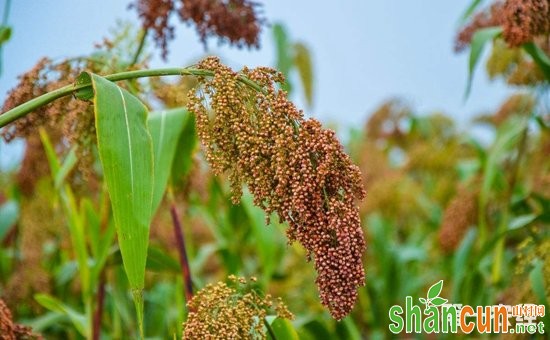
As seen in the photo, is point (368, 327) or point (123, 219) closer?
point (123, 219)

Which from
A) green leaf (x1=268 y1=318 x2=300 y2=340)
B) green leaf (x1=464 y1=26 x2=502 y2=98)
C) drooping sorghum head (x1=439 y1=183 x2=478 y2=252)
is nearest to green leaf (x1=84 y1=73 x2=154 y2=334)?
green leaf (x1=268 y1=318 x2=300 y2=340)

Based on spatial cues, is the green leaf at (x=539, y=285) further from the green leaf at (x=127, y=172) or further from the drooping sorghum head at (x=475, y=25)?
the green leaf at (x=127, y=172)

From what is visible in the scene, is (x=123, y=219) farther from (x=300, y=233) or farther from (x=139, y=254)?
(x=300, y=233)

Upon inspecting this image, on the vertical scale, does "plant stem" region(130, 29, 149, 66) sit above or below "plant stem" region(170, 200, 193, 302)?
above

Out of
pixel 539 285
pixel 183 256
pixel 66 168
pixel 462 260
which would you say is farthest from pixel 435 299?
pixel 66 168

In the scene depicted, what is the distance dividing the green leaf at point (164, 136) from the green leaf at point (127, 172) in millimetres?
566

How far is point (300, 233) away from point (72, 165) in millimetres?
1223

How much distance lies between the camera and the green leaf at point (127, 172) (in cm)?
145

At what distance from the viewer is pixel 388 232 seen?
4559 mm

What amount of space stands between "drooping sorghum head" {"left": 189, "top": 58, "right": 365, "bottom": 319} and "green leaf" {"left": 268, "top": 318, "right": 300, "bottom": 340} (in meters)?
0.36

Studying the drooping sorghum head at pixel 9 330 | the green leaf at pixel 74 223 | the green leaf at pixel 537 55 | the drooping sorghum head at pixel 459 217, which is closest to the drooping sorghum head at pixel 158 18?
the green leaf at pixel 74 223

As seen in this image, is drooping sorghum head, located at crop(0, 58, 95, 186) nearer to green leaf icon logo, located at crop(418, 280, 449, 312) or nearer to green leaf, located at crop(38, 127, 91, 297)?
green leaf, located at crop(38, 127, 91, 297)

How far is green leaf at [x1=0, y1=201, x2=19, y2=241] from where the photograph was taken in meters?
3.55

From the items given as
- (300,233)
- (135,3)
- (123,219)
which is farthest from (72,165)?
(300,233)
